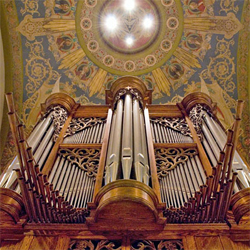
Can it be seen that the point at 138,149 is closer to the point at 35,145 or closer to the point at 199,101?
the point at 35,145

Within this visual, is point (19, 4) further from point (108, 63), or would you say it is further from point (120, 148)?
point (120, 148)

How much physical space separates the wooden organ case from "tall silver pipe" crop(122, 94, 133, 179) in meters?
0.02

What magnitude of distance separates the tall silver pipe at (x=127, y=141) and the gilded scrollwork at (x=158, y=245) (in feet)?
2.18

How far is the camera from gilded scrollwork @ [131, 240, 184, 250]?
126 inches

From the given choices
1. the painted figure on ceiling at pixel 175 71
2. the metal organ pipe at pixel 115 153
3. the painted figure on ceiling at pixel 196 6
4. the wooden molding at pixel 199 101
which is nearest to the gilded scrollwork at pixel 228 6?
the painted figure on ceiling at pixel 196 6

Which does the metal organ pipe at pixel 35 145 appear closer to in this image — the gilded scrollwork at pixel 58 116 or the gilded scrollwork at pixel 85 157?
the gilded scrollwork at pixel 58 116

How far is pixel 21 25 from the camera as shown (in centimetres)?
929

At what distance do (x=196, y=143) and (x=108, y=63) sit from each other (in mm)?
5895

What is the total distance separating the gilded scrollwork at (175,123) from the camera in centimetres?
574

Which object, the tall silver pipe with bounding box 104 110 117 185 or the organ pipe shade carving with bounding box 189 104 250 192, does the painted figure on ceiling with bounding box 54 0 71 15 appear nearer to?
the tall silver pipe with bounding box 104 110 117 185

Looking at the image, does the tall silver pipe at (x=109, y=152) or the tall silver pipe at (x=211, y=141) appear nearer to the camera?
the tall silver pipe at (x=109, y=152)

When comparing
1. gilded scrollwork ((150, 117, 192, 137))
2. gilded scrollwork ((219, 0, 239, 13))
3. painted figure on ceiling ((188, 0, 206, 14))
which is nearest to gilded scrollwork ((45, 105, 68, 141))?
gilded scrollwork ((150, 117, 192, 137))

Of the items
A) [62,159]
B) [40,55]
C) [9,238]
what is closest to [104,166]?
[62,159]

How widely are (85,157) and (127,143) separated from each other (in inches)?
31.2
